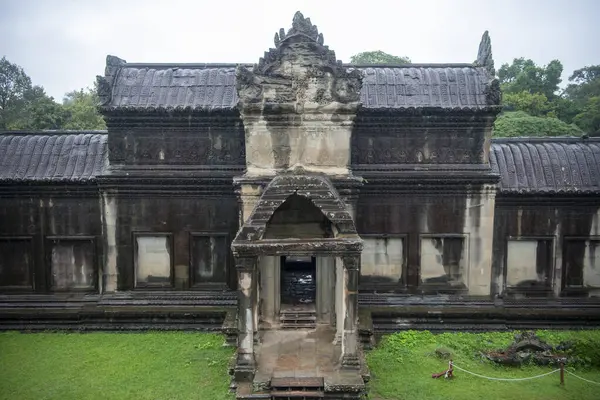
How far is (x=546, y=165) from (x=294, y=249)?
9528 mm

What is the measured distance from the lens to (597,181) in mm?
15805

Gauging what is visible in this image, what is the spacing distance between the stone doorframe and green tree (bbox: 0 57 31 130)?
49.1m

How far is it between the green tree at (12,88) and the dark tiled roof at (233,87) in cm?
4257

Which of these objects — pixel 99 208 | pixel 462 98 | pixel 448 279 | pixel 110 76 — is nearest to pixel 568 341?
pixel 448 279

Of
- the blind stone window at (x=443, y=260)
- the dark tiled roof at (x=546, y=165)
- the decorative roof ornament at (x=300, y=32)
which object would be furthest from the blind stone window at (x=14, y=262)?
the dark tiled roof at (x=546, y=165)

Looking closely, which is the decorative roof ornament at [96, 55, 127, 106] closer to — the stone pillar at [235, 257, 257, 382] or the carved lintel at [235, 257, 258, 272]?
the carved lintel at [235, 257, 258, 272]

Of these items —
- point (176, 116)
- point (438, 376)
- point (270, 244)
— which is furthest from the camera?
point (176, 116)

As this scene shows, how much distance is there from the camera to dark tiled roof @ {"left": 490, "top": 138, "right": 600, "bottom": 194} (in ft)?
51.5

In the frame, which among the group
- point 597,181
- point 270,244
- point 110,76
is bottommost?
point 270,244

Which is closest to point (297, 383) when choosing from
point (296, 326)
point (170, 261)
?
point (296, 326)

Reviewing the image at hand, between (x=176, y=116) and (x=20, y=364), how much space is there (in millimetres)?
7854

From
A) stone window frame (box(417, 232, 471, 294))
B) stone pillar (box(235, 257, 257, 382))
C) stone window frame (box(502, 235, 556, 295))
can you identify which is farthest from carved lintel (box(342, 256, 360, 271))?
stone window frame (box(502, 235, 556, 295))

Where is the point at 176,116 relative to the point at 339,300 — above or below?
above

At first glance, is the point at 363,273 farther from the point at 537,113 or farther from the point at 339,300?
the point at 537,113
